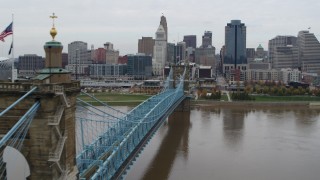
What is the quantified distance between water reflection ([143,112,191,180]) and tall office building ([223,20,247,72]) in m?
136

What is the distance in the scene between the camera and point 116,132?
68.1 ft

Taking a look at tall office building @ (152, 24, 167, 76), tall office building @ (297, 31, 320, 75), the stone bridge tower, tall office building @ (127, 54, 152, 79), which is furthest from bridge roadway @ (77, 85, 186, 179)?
tall office building @ (152, 24, 167, 76)

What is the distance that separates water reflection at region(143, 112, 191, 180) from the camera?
75.4 ft

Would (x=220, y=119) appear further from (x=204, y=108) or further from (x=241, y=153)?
(x=241, y=153)

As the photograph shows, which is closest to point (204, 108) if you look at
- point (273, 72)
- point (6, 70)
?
point (6, 70)

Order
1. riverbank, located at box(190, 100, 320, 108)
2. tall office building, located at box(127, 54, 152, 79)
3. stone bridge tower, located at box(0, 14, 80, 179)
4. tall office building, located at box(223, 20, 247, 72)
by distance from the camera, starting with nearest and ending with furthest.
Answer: stone bridge tower, located at box(0, 14, 80, 179) → riverbank, located at box(190, 100, 320, 108) → tall office building, located at box(127, 54, 152, 79) → tall office building, located at box(223, 20, 247, 72)

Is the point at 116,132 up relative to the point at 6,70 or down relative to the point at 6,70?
down

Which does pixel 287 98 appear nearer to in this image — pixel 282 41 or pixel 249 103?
pixel 249 103

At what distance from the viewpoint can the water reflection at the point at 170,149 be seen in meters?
23.0

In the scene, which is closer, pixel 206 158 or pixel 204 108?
pixel 206 158

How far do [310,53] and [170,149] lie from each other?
136 metres

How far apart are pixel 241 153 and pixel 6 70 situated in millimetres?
18945

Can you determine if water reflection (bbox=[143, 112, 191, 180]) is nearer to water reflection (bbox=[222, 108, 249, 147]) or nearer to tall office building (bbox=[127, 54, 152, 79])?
water reflection (bbox=[222, 108, 249, 147])

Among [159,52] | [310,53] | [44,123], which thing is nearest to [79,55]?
[159,52]
